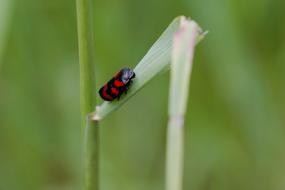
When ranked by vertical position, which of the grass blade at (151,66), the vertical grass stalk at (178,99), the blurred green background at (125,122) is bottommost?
the vertical grass stalk at (178,99)

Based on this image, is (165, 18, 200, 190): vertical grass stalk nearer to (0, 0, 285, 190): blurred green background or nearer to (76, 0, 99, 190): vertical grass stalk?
(76, 0, 99, 190): vertical grass stalk

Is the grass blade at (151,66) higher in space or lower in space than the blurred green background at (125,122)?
lower

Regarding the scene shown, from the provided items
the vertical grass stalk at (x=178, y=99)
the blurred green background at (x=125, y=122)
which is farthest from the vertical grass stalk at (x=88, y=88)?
the blurred green background at (x=125, y=122)

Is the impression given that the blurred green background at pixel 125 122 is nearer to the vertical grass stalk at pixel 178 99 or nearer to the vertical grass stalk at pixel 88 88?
the vertical grass stalk at pixel 88 88

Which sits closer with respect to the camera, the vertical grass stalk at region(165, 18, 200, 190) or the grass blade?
the vertical grass stalk at region(165, 18, 200, 190)

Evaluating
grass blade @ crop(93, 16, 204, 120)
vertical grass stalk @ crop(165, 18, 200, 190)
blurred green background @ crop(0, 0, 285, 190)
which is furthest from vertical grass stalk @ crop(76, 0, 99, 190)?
blurred green background @ crop(0, 0, 285, 190)

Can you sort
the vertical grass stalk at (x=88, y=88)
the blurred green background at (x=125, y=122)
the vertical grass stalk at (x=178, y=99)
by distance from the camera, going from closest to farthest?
the vertical grass stalk at (x=178, y=99) → the vertical grass stalk at (x=88, y=88) → the blurred green background at (x=125, y=122)
